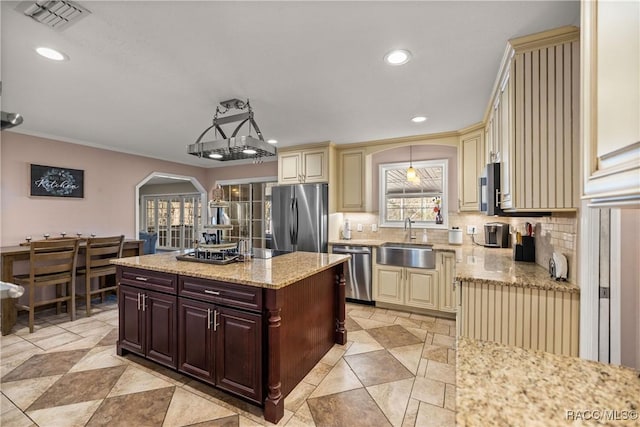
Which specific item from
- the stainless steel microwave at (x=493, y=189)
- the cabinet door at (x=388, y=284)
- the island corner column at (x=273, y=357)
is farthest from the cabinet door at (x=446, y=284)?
the island corner column at (x=273, y=357)

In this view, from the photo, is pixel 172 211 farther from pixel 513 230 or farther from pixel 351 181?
pixel 513 230

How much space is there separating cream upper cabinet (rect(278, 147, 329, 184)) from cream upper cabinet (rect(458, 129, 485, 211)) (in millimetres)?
1830

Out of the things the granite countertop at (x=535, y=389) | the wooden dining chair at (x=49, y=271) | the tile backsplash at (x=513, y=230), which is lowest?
the wooden dining chair at (x=49, y=271)

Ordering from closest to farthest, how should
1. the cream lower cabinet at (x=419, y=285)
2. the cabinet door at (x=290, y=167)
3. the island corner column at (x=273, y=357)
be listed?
1. the island corner column at (x=273, y=357)
2. the cream lower cabinet at (x=419, y=285)
3. the cabinet door at (x=290, y=167)

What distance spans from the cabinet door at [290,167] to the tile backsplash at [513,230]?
896mm

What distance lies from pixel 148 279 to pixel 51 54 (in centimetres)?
172

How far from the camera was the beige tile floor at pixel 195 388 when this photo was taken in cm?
185

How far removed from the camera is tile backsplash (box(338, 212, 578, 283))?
6.14 ft

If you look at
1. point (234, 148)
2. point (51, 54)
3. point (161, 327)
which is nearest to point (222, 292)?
point (161, 327)

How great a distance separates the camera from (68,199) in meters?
4.13

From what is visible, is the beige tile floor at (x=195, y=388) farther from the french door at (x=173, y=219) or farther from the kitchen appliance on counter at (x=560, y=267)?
the french door at (x=173, y=219)

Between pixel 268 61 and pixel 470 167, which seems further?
pixel 470 167

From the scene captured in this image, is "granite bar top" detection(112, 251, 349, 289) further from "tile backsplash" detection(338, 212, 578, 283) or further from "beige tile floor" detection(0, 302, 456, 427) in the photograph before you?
"tile backsplash" detection(338, 212, 578, 283)

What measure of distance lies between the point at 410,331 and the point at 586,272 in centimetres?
196
